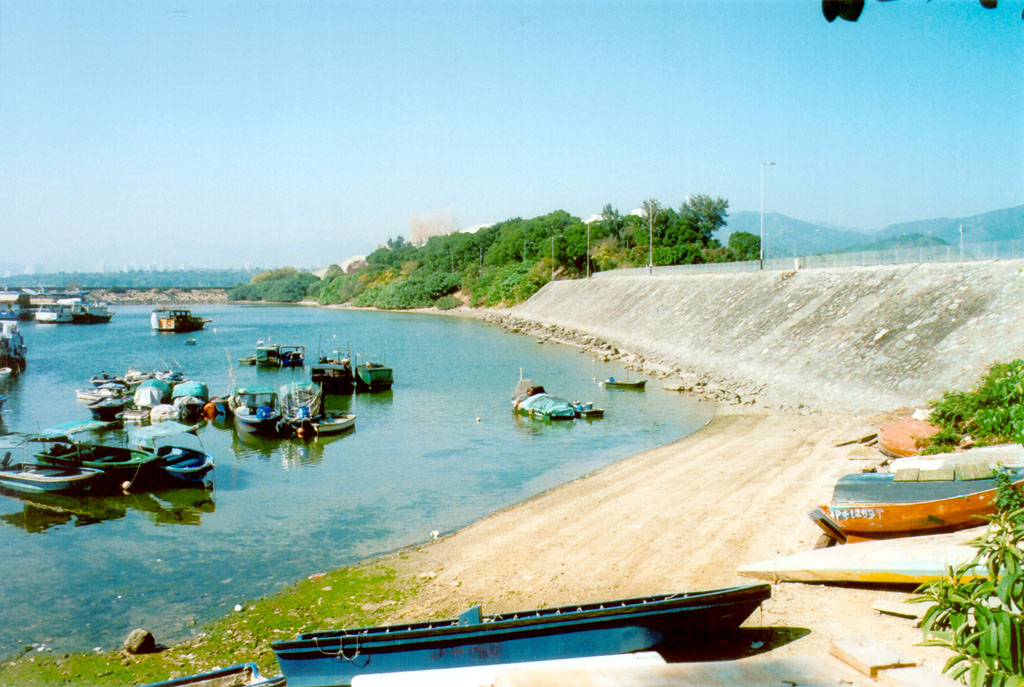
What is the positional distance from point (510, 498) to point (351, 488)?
5358 mm

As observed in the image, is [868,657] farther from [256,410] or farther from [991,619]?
[256,410]

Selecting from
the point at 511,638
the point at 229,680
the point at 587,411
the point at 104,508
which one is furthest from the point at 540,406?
the point at 229,680

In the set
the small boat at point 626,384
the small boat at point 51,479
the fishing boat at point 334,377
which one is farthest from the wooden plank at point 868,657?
the fishing boat at point 334,377

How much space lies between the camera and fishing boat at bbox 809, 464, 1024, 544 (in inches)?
498

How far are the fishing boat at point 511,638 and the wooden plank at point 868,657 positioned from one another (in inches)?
269

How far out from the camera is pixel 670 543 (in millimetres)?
15773

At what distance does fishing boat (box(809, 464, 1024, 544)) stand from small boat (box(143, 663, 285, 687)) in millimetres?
10025

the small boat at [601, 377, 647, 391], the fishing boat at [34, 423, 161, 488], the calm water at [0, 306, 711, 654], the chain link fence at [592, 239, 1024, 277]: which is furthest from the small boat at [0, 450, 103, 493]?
the chain link fence at [592, 239, 1024, 277]

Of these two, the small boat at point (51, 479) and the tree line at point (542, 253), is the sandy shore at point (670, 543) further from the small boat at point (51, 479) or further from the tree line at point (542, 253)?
the tree line at point (542, 253)

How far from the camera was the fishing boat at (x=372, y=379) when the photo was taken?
4444 cm

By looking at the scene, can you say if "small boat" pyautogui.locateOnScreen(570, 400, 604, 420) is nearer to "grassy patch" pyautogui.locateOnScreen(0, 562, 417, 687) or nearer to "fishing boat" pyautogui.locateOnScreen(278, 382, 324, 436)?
"fishing boat" pyautogui.locateOnScreen(278, 382, 324, 436)

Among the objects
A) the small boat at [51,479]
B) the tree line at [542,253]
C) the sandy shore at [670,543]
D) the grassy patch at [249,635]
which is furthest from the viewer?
the tree line at [542,253]

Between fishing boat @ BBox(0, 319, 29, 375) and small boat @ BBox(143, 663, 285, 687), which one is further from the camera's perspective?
fishing boat @ BBox(0, 319, 29, 375)

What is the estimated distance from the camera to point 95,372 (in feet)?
179
